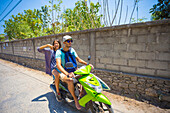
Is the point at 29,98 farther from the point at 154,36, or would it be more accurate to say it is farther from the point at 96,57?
the point at 154,36

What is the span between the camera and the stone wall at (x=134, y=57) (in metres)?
2.76

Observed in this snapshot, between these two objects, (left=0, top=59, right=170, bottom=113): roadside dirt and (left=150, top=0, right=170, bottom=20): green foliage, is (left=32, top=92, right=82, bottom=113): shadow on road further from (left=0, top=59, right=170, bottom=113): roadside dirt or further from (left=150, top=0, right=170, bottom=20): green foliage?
(left=150, top=0, right=170, bottom=20): green foliage

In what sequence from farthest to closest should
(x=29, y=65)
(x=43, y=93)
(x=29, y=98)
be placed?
(x=29, y=65) < (x=43, y=93) < (x=29, y=98)

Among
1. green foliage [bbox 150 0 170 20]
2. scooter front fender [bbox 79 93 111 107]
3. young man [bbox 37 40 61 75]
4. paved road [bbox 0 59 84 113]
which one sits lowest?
paved road [bbox 0 59 84 113]

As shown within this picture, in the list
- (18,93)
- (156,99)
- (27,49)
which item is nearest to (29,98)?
(18,93)

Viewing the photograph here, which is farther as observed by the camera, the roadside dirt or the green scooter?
the roadside dirt

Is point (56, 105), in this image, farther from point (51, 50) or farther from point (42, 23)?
point (42, 23)

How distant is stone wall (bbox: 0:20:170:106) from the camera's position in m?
2.76

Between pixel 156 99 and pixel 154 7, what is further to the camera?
pixel 154 7

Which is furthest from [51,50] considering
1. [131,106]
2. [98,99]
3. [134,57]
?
[131,106]

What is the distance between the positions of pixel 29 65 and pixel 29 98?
243 inches

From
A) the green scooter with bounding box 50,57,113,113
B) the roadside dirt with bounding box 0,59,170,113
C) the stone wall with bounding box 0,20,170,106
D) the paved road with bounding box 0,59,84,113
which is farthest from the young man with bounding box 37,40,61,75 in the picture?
the roadside dirt with bounding box 0,59,170,113

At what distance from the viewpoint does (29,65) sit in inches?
338

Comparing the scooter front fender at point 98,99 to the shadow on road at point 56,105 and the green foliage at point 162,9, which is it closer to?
the shadow on road at point 56,105
